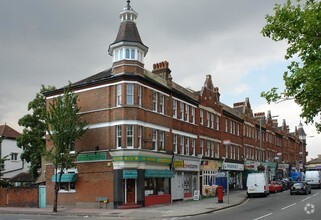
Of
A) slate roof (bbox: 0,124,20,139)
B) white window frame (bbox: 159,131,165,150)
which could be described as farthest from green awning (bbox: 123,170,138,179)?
slate roof (bbox: 0,124,20,139)

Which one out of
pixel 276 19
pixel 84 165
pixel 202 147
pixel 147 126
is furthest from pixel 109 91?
pixel 276 19

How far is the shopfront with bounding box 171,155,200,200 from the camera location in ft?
125

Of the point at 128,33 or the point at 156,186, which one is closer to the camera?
the point at 128,33

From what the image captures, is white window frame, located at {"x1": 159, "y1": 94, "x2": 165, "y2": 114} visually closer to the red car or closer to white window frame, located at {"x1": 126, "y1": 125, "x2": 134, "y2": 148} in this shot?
white window frame, located at {"x1": 126, "y1": 125, "x2": 134, "y2": 148}

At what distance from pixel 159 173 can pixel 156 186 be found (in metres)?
1.43

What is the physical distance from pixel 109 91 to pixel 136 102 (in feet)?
8.47

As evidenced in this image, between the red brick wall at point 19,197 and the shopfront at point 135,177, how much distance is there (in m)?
9.48

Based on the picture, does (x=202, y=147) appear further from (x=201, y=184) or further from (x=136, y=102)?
(x=136, y=102)

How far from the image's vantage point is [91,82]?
34938mm

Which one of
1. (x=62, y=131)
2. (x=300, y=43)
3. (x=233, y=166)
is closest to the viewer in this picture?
(x=300, y=43)

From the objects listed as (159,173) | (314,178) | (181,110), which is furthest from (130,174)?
(314,178)

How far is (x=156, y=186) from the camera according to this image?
3522 centimetres

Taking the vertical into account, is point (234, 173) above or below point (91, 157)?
below

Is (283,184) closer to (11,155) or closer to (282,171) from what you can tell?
(282,171)
